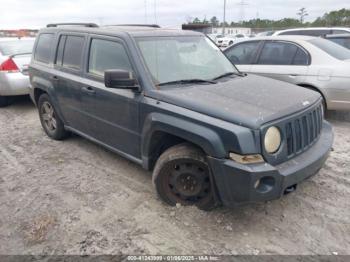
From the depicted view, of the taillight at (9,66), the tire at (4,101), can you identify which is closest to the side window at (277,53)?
the taillight at (9,66)

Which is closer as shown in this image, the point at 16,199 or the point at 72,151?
the point at 16,199

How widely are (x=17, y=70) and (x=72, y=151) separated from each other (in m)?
3.30

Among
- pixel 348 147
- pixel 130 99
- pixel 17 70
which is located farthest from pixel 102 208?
pixel 17 70

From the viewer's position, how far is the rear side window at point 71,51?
14.3ft

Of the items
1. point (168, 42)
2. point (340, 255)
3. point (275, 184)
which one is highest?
point (168, 42)

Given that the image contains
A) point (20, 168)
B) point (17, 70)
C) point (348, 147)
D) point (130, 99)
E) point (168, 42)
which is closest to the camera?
point (130, 99)

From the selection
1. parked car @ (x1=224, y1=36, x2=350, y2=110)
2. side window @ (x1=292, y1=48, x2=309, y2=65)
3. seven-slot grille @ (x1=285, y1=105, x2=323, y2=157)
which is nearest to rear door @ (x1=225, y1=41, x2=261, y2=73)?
parked car @ (x1=224, y1=36, x2=350, y2=110)

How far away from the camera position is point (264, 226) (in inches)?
125

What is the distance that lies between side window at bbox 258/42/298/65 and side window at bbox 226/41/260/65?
0.22m

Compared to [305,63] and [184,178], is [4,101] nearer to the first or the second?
[184,178]

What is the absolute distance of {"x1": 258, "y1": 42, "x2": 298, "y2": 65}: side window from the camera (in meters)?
6.09

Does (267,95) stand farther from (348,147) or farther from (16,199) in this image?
(16,199)

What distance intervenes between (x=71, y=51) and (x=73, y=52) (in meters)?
0.06

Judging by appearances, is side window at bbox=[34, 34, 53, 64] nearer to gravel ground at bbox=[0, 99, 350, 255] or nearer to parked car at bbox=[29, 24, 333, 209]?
parked car at bbox=[29, 24, 333, 209]
